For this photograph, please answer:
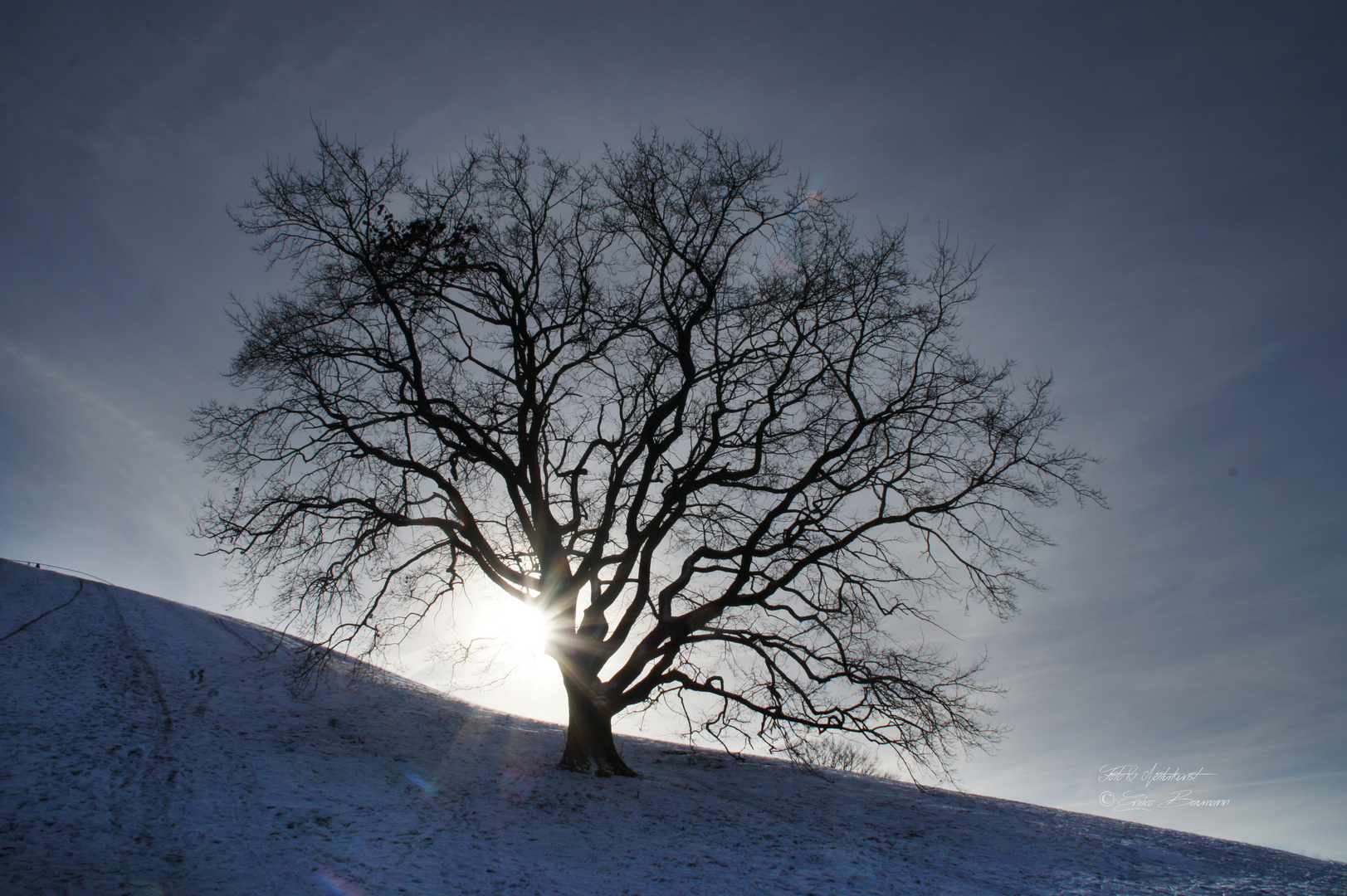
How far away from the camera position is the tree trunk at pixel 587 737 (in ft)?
37.2

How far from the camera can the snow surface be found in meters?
6.71

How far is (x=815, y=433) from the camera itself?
1236 cm

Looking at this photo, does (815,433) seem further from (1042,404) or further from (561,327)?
(561,327)

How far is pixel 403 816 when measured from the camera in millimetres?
8344

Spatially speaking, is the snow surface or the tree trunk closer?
the snow surface

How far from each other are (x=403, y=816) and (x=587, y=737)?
12.2 feet

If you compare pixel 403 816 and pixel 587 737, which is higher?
pixel 587 737

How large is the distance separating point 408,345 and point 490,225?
2784mm

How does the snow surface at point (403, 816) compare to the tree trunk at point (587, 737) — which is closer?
the snow surface at point (403, 816)

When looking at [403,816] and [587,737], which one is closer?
[403,816]

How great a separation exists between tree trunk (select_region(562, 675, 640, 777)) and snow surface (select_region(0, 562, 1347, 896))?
0.49m

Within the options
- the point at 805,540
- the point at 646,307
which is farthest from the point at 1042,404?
the point at 646,307

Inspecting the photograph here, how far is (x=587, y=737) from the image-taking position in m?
11.5

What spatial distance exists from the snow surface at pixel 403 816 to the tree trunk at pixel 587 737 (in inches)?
19.4
